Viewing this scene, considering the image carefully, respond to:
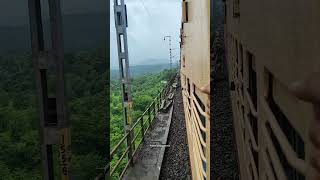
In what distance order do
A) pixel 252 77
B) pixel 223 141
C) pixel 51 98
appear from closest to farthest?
1. pixel 252 77
2. pixel 51 98
3. pixel 223 141

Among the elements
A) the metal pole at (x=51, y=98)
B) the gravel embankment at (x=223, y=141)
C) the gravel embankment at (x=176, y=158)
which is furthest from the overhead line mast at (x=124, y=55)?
the metal pole at (x=51, y=98)

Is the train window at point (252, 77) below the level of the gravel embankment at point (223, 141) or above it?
above

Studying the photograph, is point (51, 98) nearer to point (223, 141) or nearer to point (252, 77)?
point (252, 77)

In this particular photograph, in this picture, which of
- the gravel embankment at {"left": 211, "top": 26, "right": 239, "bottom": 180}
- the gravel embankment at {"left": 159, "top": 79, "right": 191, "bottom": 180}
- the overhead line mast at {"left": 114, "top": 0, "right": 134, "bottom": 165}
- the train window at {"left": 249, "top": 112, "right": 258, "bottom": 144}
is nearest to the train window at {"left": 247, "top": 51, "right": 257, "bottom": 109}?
the train window at {"left": 249, "top": 112, "right": 258, "bottom": 144}

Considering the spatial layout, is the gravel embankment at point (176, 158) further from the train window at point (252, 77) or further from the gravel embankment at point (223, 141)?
the train window at point (252, 77)

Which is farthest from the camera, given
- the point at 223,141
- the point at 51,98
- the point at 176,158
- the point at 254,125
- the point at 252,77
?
the point at 176,158

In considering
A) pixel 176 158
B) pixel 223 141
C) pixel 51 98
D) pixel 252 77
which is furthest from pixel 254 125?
pixel 176 158

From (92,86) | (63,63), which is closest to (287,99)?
(63,63)

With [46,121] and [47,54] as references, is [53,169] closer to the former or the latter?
[46,121]

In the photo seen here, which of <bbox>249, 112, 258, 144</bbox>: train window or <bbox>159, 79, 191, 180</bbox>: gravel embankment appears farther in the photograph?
<bbox>159, 79, 191, 180</bbox>: gravel embankment

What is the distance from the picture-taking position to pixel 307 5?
51 centimetres

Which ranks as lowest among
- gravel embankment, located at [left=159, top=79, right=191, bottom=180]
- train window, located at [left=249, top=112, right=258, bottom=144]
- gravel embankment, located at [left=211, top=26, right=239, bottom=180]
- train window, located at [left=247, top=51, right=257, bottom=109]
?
gravel embankment, located at [left=159, top=79, right=191, bottom=180]

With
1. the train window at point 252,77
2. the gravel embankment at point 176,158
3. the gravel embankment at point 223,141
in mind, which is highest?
the train window at point 252,77

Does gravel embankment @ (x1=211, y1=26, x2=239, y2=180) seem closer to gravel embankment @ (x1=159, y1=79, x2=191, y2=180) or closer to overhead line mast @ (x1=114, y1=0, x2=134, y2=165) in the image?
gravel embankment @ (x1=159, y1=79, x2=191, y2=180)
